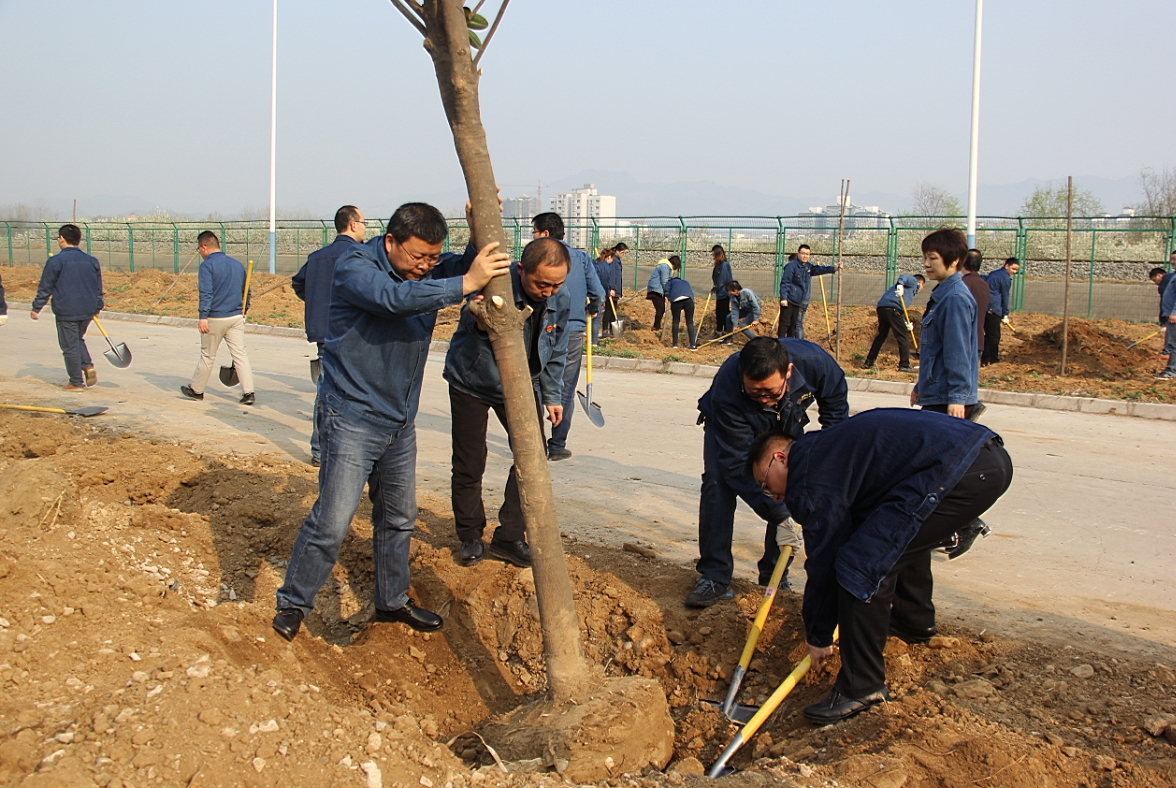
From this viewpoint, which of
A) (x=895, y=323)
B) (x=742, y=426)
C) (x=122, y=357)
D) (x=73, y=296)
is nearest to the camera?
(x=742, y=426)

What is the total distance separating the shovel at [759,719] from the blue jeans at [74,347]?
9.61m

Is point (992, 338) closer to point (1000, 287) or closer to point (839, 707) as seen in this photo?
point (1000, 287)

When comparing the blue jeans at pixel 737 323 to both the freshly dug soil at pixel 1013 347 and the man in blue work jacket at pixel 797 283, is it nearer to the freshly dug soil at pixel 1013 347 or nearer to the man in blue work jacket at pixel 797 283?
the freshly dug soil at pixel 1013 347

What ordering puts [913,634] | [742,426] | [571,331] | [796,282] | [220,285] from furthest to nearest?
[796,282], [220,285], [571,331], [742,426], [913,634]

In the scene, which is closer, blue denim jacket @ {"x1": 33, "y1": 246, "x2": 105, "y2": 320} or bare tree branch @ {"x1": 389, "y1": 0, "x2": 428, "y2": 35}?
bare tree branch @ {"x1": 389, "y1": 0, "x2": 428, "y2": 35}

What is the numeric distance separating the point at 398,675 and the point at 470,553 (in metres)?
1.02

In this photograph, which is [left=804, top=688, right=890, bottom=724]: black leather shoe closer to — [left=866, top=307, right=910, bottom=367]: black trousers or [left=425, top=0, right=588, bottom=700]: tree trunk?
[left=425, top=0, right=588, bottom=700]: tree trunk

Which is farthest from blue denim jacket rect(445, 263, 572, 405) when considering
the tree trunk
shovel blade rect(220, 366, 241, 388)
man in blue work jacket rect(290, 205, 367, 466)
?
shovel blade rect(220, 366, 241, 388)

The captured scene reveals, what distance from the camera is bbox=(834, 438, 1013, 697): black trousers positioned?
3.50m

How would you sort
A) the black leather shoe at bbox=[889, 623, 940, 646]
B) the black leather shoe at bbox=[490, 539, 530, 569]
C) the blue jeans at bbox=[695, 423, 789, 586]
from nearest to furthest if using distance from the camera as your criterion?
the black leather shoe at bbox=[889, 623, 940, 646] → the blue jeans at bbox=[695, 423, 789, 586] → the black leather shoe at bbox=[490, 539, 530, 569]

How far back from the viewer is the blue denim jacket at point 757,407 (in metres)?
4.43

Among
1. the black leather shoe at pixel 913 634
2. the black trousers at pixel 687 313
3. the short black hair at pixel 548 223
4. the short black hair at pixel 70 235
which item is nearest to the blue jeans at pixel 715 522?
the black leather shoe at pixel 913 634

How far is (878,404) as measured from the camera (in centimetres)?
1162

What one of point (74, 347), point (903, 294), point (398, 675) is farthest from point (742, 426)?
point (903, 294)
